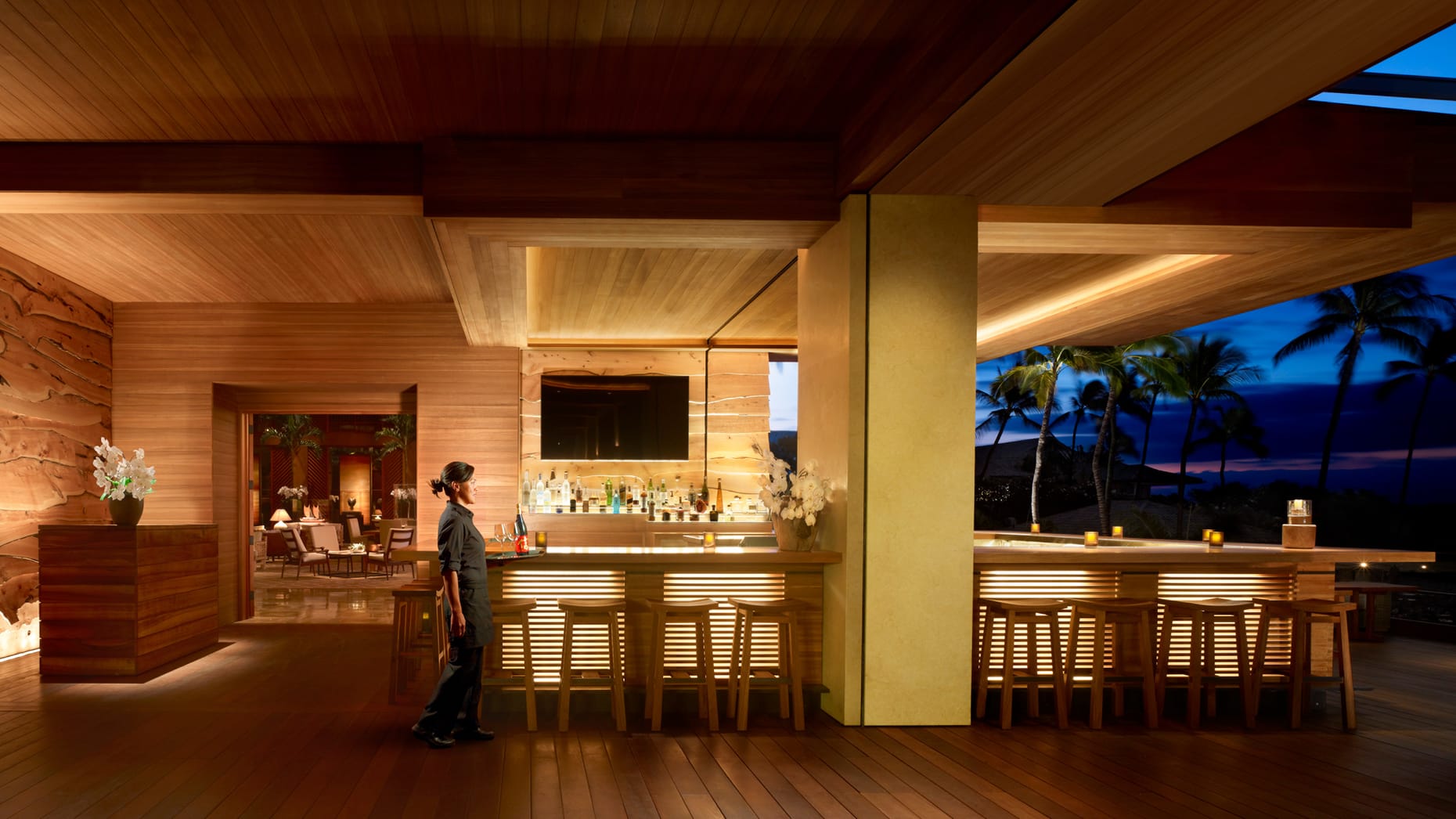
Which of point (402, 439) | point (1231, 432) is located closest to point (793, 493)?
point (1231, 432)

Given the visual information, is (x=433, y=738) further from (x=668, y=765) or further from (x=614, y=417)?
(x=614, y=417)

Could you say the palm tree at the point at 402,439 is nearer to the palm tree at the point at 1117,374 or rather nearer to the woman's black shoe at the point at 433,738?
the palm tree at the point at 1117,374

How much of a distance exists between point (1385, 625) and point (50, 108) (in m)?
11.5

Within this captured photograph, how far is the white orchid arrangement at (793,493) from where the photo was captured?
5.54m

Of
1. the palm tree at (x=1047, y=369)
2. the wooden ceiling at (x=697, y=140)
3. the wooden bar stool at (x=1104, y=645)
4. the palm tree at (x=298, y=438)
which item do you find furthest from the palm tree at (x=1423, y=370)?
the palm tree at (x=298, y=438)

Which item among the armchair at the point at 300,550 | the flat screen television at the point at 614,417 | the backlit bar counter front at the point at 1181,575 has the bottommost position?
the armchair at the point at 300,550

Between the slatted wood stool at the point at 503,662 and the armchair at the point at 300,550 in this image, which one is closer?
the slatted wood stool at the point at 503,662

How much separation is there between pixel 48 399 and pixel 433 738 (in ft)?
19.0

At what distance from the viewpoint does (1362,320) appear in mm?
14977

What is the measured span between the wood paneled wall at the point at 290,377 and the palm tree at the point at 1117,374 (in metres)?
9.26

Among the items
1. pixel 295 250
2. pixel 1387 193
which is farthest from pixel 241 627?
pixel 1387 193

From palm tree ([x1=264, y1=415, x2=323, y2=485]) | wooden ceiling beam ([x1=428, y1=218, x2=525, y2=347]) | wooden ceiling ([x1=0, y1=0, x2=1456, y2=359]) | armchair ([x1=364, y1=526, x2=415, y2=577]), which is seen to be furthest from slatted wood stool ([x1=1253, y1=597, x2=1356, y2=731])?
palm tree ([x1=264, y1=415, x2=323, y2=485])

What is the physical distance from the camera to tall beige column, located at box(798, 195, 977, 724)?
526cm

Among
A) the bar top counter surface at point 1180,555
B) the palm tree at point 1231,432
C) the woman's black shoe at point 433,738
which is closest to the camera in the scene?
the woman's black shoe at point 433,738
